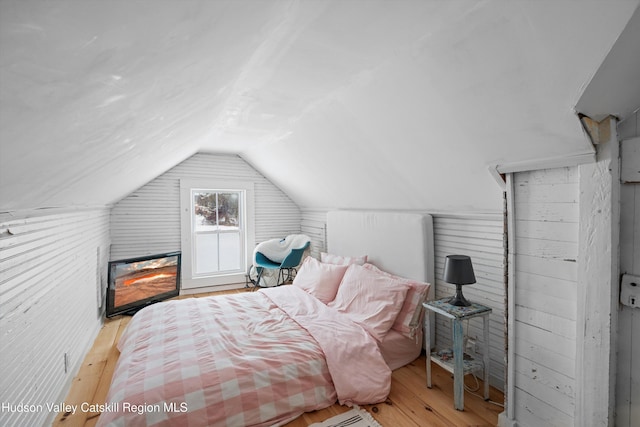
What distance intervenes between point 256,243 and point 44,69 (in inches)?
202

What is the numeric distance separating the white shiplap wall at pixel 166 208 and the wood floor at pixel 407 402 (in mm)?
2126

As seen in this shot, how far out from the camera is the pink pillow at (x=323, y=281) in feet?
11.8

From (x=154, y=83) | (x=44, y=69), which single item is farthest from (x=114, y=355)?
(x=44, y=69)

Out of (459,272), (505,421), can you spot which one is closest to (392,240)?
(459,272)

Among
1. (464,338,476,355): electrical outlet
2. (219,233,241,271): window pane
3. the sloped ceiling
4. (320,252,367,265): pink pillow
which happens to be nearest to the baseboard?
(464,338,476,355): electrical outlet

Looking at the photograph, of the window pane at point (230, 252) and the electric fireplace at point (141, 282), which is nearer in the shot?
the electric fireplace at point (141, 282)

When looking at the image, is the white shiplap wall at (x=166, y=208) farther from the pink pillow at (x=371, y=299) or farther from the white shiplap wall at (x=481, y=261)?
the white shiplap wall at (x=481, y=261)

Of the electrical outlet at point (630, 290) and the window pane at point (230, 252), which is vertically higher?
the electrical outlet at point (630, 290)

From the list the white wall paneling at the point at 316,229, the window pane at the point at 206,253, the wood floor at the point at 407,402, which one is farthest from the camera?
the window pane at the point at 206,253

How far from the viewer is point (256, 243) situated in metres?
5.63

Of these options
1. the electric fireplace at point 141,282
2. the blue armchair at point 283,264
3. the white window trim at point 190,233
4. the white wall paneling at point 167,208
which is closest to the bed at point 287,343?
the blue armchair at point 283,264

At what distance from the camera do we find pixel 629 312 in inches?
64.6

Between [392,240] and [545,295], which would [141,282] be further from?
[545,295]

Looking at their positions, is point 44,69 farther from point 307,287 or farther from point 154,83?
point 307,287
